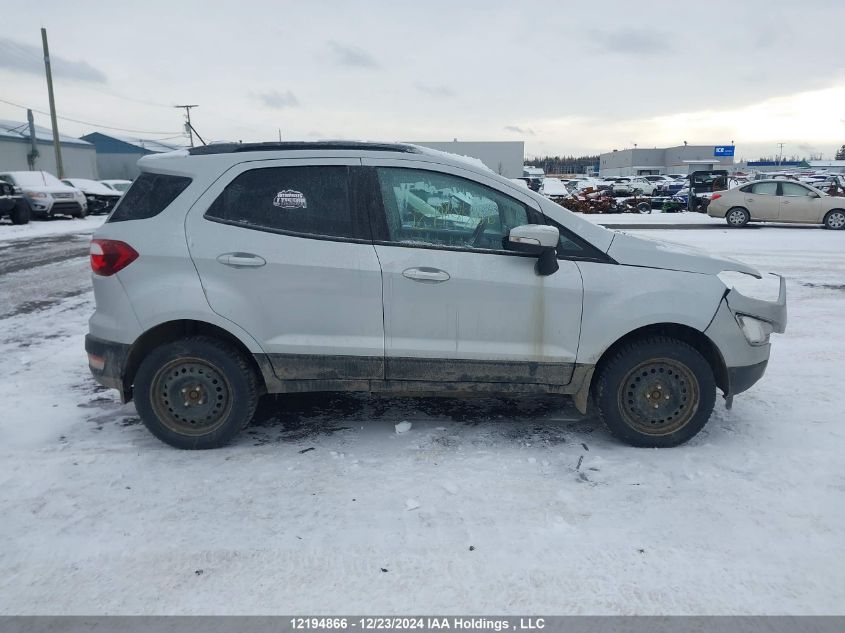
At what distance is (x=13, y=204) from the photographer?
803 inches

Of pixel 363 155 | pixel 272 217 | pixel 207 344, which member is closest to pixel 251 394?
pixel 207 344

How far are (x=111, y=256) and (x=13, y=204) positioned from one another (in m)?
20.1

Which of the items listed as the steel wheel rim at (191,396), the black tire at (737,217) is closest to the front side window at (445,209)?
the steel wheel rim at (191,396)

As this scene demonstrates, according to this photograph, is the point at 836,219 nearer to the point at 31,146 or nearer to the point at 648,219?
the point at 648,219

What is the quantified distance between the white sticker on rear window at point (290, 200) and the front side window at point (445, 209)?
49 cm

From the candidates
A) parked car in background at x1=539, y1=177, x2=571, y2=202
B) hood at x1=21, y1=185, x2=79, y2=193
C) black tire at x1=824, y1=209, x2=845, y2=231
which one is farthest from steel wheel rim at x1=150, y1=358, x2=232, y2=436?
parked car in background at x1=539, y1=177, x2=571, y2=202

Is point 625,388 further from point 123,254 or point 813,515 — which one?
point 123,254

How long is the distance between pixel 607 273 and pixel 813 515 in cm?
165

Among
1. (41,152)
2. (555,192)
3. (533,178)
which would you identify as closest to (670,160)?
(533,178)

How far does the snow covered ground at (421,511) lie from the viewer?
267cm

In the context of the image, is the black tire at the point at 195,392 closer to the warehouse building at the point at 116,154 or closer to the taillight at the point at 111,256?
the taillight at the point at 111,256

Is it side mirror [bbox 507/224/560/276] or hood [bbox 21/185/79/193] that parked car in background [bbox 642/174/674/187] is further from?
side mirror [bbox 507/224/560/276]

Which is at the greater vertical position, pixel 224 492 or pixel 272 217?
pixel 272 217

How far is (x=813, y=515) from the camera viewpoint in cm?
327
